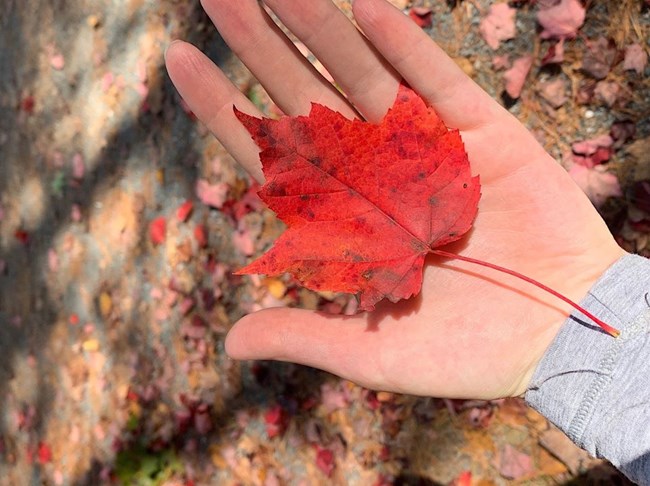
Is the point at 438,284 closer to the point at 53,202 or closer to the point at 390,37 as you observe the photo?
the point at 390,37

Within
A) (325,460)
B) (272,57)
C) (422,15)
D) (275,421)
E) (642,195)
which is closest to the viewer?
(272,57)

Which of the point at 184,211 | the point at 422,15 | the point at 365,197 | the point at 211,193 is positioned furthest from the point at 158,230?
the point at 365,197

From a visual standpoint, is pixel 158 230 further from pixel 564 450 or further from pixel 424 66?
pixel 564 450

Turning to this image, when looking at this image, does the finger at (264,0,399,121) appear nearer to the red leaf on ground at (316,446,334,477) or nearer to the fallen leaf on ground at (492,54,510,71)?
the fallen leaf on ground at (492,54,510,71)

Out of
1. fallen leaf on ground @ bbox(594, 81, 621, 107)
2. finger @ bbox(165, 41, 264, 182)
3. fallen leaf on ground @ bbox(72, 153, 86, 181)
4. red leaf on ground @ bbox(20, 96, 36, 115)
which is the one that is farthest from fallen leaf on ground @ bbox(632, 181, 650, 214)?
red leaf on ground @ bbox(20, 96, 36, 115)

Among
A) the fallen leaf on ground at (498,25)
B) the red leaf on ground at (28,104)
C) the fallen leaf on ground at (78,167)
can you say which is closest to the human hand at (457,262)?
the fallen leaf on ground at (498,25)

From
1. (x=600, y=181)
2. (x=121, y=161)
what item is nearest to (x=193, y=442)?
(x=121, y=161)

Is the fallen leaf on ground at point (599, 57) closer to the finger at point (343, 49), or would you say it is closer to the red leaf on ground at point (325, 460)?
the finger at point (343, 49)
